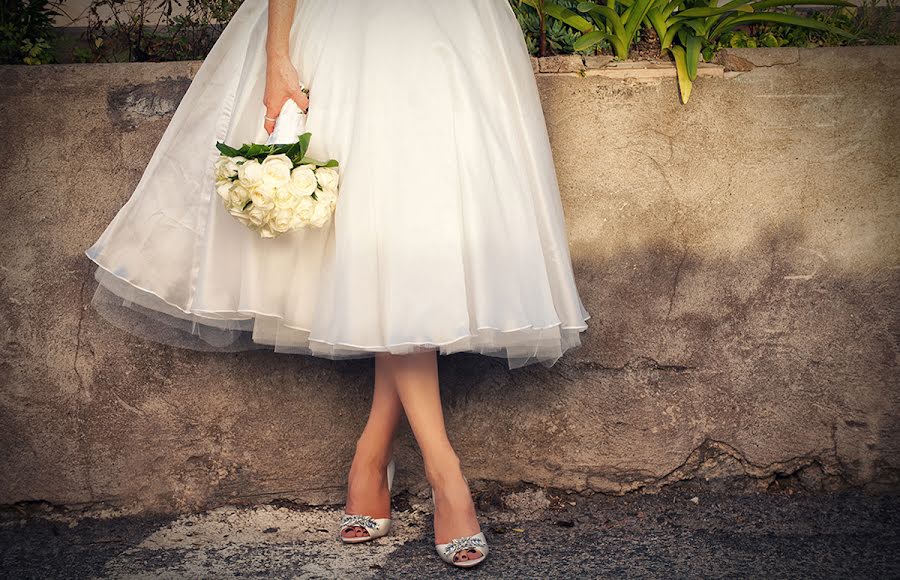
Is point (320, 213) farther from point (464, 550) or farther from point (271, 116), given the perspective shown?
point (464, 550)

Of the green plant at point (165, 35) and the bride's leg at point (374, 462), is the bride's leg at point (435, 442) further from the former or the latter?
the green plant at point (165, 35)

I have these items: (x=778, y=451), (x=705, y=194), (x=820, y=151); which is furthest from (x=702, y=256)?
(x=778, y=451)

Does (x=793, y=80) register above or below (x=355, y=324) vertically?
above

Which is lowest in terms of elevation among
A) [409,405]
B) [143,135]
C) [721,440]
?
[721,440]

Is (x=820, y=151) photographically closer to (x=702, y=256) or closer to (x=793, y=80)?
(x=793, y=80)

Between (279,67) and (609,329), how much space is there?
1150 mm

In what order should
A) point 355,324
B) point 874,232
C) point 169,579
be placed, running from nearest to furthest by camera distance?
point 355,324 < point 169,579 < point 874,232

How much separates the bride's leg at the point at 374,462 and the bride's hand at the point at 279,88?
0.71 m

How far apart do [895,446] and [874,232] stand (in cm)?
61

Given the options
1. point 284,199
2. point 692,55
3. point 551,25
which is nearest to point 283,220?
point 284,199

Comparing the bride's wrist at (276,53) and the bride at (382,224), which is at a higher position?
the bride's wrist at (276,53)

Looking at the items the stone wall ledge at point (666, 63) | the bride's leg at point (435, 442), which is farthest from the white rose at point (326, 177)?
A: the stone wall ledge at point (666, 63)

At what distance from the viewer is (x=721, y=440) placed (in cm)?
243

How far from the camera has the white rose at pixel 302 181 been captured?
178 cm
